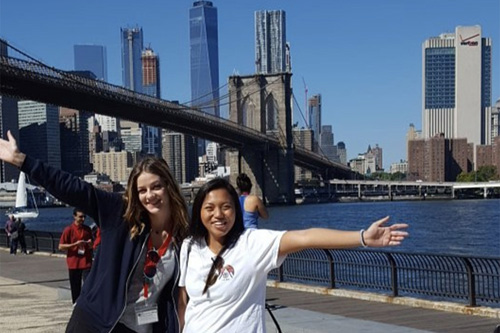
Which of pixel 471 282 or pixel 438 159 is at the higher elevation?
pixel 471 282

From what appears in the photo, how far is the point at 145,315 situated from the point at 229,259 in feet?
1.76

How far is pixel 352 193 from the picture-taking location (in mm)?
114062

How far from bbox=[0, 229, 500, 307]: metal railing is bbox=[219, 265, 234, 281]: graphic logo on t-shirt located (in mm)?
Answer: 6130

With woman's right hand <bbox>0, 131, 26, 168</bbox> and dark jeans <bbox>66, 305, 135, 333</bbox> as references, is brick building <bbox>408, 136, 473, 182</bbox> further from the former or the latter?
woman's right hand <bbox>0, 131, 26, 168</bbox>

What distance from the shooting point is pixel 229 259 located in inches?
118

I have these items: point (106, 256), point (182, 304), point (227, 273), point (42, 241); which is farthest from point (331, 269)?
point (42, 241)

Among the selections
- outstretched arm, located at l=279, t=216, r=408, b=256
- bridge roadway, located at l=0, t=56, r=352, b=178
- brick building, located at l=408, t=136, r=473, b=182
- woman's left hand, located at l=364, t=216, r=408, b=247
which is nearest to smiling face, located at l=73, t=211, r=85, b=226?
outstretched arm, located at l=279, t=216, r=408, b=256

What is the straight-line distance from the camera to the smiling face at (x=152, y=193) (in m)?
3.29

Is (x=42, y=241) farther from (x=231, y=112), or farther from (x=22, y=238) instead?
(x=231, y=112)

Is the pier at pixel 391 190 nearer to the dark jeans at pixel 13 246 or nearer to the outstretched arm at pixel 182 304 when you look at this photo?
the dark jeans at pixel 13 246

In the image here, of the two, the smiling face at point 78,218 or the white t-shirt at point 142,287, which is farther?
the smiling face at point 78,218

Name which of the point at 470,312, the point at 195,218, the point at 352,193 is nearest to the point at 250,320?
the point at 195,218

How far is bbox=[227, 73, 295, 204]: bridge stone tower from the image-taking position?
255 ft

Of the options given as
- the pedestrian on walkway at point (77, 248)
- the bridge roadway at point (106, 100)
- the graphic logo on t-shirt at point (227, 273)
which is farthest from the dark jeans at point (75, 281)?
the bridge roadway at point (106, 100)
